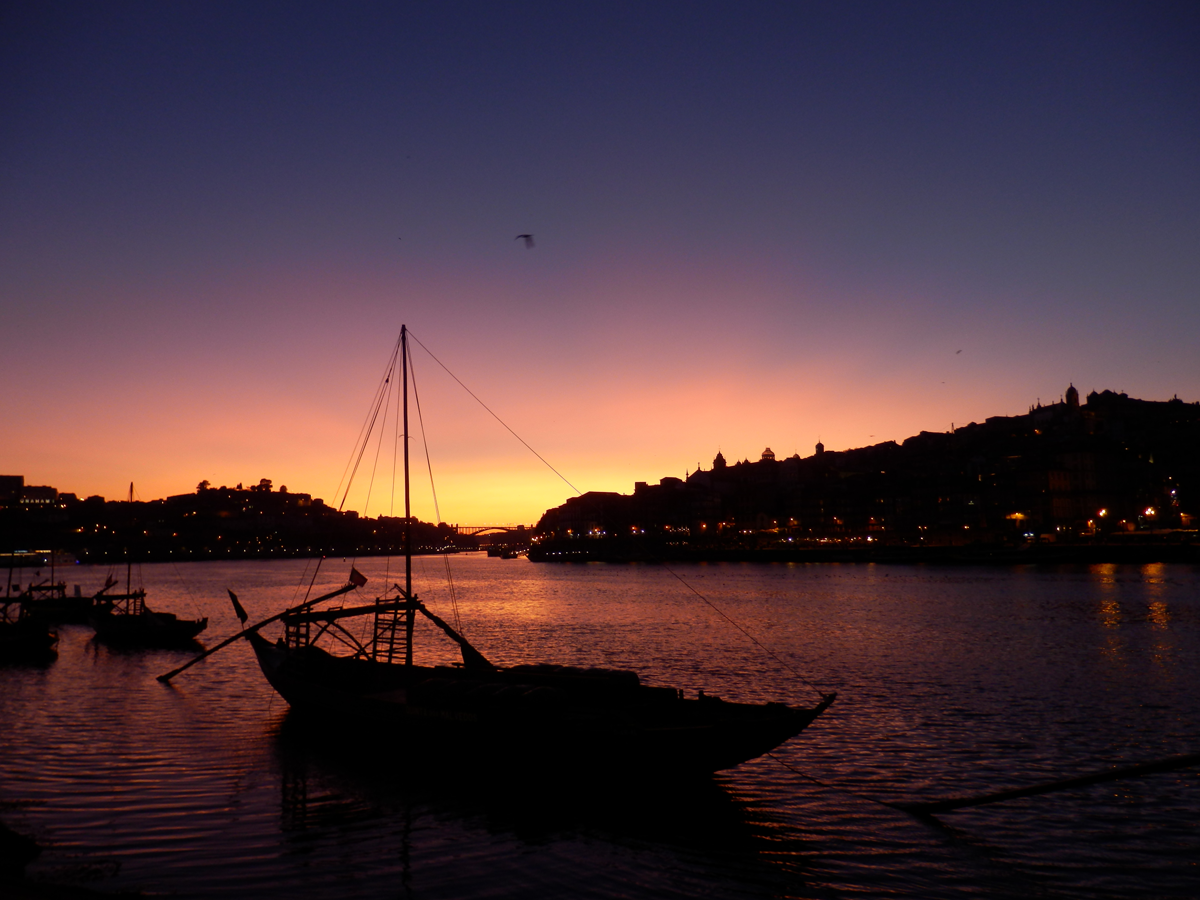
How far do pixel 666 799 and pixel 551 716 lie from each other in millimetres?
3014

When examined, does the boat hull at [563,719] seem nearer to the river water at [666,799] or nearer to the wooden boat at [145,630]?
the river water at [666,799]

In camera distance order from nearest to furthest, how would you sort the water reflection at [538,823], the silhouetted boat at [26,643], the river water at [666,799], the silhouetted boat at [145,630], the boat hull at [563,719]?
the river water at [666,799] < the water reflection at [538,823] < the boat hull at [563,719] < the silhouetted boat at [26,643] < the silhouetted boat at [145,630]

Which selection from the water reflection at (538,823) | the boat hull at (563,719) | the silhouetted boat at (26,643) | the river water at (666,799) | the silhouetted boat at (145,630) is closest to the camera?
the river water at (666,799)

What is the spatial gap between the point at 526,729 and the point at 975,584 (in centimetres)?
8944

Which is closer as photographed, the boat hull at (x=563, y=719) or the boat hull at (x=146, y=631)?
the boat hull at (x=563, y=719)

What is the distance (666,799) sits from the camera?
16.9 metres

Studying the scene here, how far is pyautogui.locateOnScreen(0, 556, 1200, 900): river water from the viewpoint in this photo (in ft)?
43.6

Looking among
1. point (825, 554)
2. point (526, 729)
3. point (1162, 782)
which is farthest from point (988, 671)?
point (825, 554)

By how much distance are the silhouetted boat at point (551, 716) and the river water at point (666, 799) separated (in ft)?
2.63

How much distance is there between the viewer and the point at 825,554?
567 ft

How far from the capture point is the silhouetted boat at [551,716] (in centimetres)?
1653

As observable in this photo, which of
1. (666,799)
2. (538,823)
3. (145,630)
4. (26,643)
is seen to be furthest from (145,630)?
(666,799)

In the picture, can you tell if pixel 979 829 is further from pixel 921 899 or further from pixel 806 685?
pixel 806 685

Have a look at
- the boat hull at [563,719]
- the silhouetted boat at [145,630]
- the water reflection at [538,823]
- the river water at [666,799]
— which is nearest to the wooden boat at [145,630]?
the silhouetted boat at [145,630]
